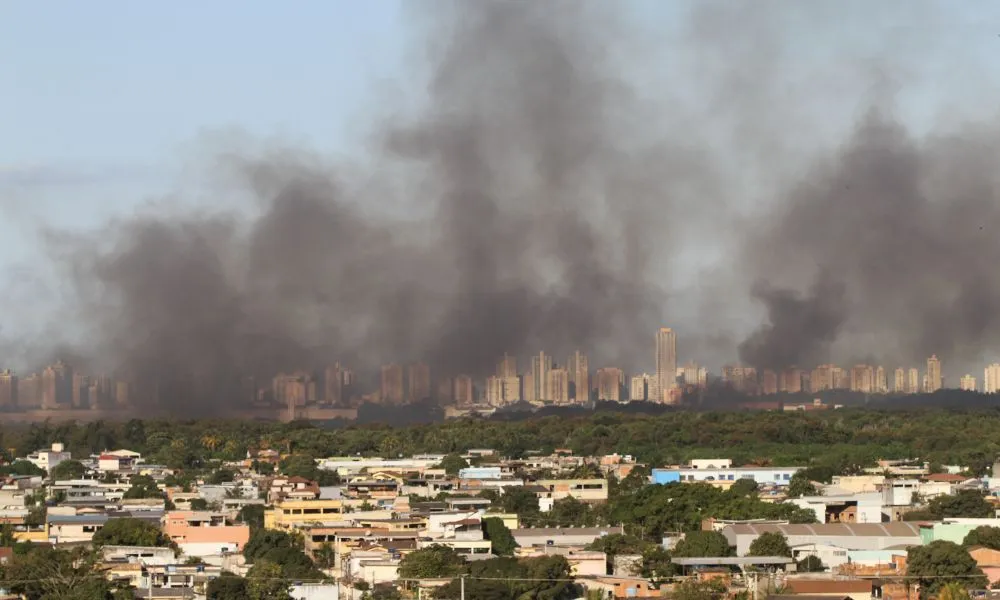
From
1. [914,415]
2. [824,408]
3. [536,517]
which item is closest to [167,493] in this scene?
[536,517]

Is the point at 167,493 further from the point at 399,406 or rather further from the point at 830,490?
the point at 399,406

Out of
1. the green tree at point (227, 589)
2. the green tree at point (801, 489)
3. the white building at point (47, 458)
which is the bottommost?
the green tree at point (227, 589)

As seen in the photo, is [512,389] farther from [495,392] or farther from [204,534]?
[204,534]

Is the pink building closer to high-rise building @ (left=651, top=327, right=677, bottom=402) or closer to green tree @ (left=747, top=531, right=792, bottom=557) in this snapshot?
green tree @ (left=747, top=531, right=792, bottom=557)

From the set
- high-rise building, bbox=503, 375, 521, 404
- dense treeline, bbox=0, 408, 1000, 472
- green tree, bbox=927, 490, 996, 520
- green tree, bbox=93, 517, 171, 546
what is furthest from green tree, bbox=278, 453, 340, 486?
high-rise building, bbox=503, 375, 521, 404

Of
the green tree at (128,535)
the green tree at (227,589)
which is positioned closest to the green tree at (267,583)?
the green tree at (227,589)

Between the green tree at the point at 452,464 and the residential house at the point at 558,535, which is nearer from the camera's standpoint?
the residential house at the point at 558,535

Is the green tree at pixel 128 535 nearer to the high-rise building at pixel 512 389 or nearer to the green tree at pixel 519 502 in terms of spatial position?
the green tree at pixel 519 502
